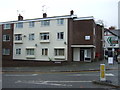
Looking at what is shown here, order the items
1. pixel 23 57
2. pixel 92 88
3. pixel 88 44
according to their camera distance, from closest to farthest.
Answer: pixel 92 88, pixel 88 44, pixel 23 57

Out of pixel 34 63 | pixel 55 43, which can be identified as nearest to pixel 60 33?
pixel 55 43

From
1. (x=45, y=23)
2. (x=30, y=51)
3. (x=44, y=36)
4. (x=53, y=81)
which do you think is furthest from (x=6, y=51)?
(x=53, y=81)

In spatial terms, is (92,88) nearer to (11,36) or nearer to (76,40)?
(76,40)

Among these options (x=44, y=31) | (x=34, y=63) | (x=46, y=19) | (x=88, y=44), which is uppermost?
(x=46, y=19)

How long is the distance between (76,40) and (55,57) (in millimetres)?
4759

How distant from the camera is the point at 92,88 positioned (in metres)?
9.35

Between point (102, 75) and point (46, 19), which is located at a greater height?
point (46, 19)

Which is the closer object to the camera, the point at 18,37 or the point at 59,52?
the point at 59,52

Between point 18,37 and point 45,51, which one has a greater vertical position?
point 18,37

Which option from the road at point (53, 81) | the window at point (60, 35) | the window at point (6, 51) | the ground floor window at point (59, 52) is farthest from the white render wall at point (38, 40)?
the road at point (53, 81)

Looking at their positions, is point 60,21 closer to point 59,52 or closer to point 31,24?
point 59,52

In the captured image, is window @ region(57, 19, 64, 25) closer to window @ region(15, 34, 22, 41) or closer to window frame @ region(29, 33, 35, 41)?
window frame @ region(29, 33, 35, 41)

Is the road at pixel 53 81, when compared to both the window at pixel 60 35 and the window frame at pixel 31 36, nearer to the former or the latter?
the window at pixel 60 35

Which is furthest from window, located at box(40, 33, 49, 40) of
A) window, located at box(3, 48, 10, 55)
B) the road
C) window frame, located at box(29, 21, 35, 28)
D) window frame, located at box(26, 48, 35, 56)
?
the road
